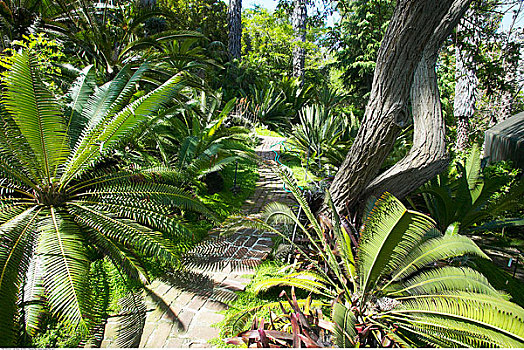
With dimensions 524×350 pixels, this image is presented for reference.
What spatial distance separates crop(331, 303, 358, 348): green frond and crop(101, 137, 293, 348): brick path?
0.99 metres

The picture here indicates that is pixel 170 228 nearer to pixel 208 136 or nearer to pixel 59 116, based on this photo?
pixel 59 116

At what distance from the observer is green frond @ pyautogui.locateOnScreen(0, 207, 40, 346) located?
1814mm

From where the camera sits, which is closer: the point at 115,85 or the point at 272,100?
the point at 115,85

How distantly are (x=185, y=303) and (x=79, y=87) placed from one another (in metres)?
2.51

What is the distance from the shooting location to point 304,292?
3.01 meters

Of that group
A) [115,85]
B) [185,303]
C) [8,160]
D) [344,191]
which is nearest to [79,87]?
[115,85]

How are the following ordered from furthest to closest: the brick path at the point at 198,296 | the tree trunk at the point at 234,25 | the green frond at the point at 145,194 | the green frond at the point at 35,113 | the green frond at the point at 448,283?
1. the tree trunk at the point at 234,25
2. the green frond at the point at 145,194
3. the green frond at the point at 35,113
4. the brick path at the point at 198,296
5. the green frond at the point at 448,283

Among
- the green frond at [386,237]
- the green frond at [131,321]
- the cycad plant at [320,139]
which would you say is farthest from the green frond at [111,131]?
the cycad plant at [320,139]

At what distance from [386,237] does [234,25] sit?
38.9ft

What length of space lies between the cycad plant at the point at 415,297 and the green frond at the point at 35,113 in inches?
89.7

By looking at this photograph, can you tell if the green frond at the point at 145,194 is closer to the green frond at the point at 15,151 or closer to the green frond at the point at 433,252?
the green frond at the point at 15,151

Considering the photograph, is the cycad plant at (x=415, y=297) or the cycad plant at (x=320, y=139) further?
the cycad plant at (x=320, y=139)

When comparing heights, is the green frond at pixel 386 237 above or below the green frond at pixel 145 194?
below

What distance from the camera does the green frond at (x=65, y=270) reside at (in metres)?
1.91
